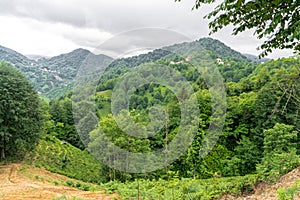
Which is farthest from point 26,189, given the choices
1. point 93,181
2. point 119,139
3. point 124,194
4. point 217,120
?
point 217,120

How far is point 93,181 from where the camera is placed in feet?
64.8

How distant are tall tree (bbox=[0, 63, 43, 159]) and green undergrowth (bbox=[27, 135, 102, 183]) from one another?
5.51ft

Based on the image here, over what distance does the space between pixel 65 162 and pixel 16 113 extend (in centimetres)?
645

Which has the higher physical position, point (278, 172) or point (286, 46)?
point (286, 46)

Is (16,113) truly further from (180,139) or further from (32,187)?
(180,139)

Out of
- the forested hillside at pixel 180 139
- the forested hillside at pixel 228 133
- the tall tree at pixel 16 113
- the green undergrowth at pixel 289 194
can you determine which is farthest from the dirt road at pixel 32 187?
the green undergrowth at pixel 289 194

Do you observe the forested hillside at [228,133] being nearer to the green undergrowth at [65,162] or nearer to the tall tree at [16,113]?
the green undergrowth at [65,162]

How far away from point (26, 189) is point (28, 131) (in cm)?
841

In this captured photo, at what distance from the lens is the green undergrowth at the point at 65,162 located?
64.3ft

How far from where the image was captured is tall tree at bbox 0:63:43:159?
56.7 ft

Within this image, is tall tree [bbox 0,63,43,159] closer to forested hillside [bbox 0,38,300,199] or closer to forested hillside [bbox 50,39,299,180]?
forested hillside [bbox 0,38,300,199]

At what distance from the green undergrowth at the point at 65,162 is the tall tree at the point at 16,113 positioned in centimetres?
168

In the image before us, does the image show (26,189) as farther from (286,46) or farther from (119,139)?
(286,46)

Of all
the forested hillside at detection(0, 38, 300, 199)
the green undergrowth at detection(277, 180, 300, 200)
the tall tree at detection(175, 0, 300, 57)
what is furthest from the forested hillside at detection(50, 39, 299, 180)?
the tall tree at detection(175, 0, 300, 57)
